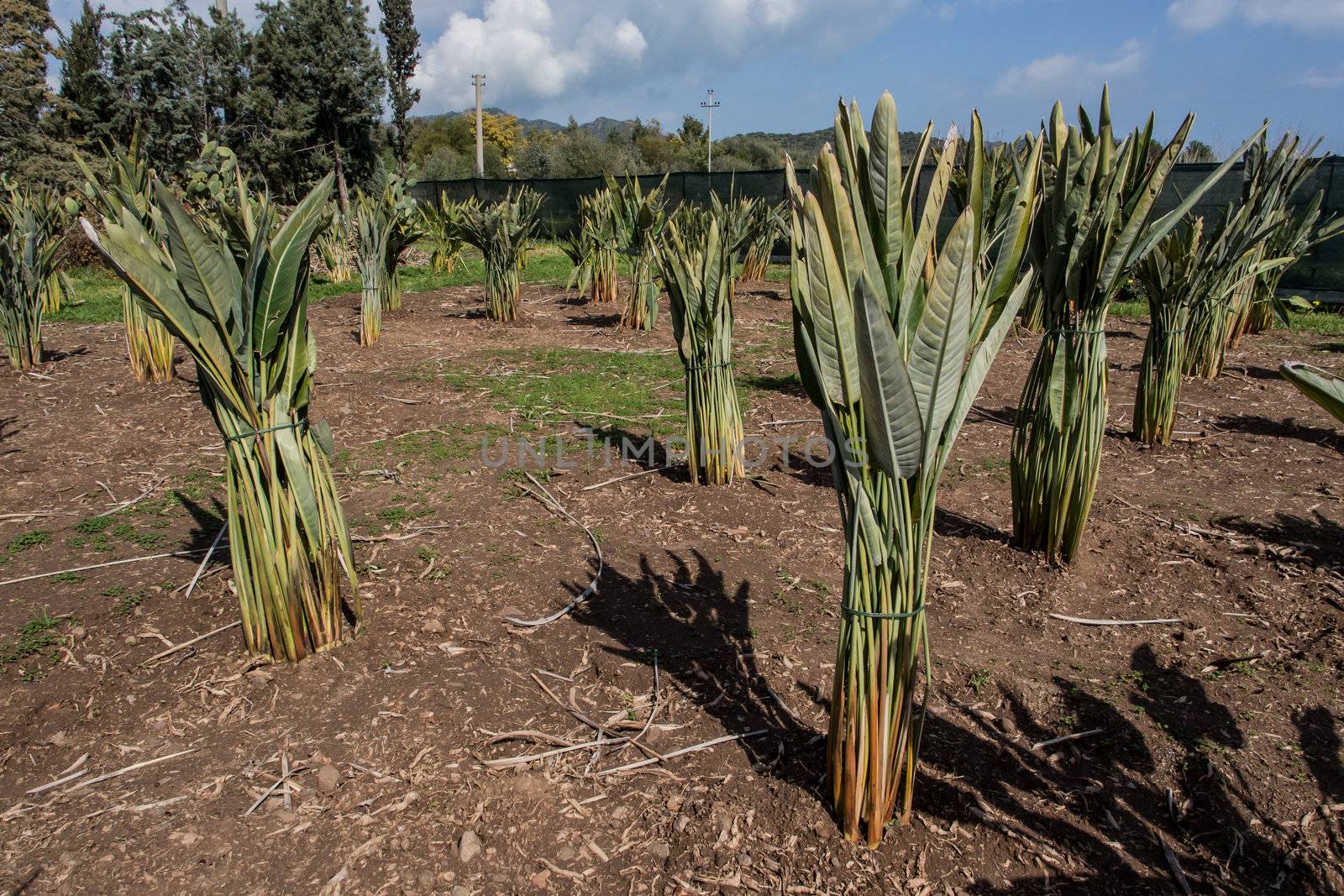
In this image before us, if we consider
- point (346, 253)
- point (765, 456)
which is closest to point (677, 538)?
point (765, 456)

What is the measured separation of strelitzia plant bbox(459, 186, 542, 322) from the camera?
8.93 m

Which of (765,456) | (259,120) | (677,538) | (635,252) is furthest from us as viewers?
(259,120)

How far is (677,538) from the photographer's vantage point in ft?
12.3

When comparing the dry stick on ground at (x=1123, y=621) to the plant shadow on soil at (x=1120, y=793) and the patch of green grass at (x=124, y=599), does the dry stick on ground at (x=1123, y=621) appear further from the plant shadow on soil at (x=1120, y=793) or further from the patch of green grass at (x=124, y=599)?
the patch of green grass at (x=124, y=599)

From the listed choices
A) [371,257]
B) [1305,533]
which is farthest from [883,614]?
[371,257]

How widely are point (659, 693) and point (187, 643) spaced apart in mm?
1658

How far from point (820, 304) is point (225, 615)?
8.45ft

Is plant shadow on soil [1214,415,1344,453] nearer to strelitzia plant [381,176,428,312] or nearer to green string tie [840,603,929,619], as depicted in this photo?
green string tie [840,603,929,619]

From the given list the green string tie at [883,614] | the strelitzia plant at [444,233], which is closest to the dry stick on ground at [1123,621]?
the green string tie at [883,614]

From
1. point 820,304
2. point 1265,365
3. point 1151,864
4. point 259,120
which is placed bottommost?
point 1151,864

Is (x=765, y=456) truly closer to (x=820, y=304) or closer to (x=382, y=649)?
(x=382, y=649)

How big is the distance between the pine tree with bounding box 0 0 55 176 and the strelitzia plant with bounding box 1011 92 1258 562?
2026 centimetres

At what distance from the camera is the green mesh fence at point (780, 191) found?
10766mm

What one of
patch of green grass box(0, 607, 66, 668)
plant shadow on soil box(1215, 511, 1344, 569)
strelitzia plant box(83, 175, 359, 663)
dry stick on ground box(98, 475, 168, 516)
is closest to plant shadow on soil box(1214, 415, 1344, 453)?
plant shadow on soil box(1215, 511, 1344, 569)
